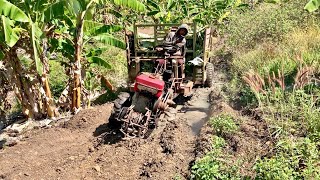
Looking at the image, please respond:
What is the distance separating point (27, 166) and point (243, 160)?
375 cm

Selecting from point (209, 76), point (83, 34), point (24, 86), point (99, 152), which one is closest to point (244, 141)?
point (99, 152)

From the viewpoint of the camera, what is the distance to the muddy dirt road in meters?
→ 6.61

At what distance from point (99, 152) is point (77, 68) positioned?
2.46 meters

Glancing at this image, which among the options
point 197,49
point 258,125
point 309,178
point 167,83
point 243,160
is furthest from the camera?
point 197,49

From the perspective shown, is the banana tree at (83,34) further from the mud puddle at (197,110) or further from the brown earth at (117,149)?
the mud puddle at (197,110)

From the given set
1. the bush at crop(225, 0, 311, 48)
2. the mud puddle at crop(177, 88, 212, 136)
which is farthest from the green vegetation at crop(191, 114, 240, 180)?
the bush at crop(225, 0, 311, 48)

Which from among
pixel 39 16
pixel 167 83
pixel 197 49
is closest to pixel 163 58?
pixel 167 83

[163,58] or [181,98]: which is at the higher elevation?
[163,58]

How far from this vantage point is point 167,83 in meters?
8.94

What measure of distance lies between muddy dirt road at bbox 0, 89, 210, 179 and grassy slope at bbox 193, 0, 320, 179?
2.28 ft

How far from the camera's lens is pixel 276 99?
7.14 m

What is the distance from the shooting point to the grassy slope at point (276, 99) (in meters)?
5.64

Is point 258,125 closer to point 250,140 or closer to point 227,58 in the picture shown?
point 250,140

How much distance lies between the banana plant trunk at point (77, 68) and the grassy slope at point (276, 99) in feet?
11.2
